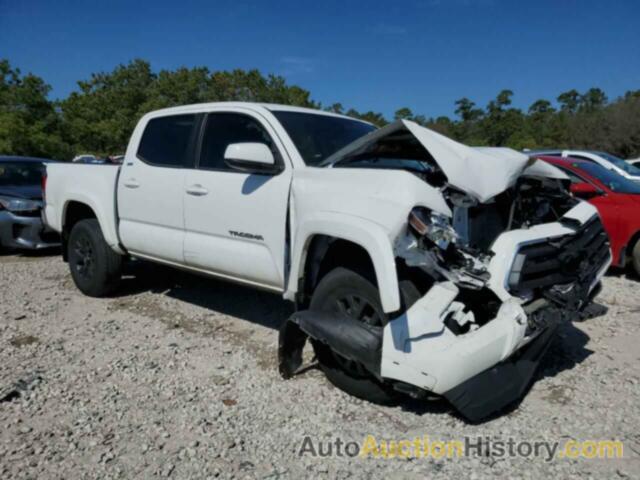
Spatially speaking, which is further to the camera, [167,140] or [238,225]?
[167,140]

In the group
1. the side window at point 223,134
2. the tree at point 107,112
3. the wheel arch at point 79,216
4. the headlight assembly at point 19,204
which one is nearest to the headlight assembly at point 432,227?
the side window at point 223,134

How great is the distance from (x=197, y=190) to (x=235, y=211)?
509 mm

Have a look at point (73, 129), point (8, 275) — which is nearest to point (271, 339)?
point (8, 275)

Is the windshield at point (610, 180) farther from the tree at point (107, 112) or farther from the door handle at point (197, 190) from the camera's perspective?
the tree at point (107, 112)

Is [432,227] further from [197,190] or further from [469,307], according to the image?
[197,190]

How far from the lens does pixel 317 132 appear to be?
4.01m

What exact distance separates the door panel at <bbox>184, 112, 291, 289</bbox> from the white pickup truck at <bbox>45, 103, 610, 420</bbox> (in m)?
0.01

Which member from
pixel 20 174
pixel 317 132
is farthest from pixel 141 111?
pixel 317 132

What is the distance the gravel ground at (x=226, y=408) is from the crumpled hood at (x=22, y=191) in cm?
371

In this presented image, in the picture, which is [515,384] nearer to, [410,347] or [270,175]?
[410,347]

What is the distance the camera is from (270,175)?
11.8ft

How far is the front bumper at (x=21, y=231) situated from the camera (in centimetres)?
771

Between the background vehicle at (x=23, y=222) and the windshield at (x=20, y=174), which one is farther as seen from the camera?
the windshield at (x=20, y=174)

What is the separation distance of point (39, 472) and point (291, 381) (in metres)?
1.57
